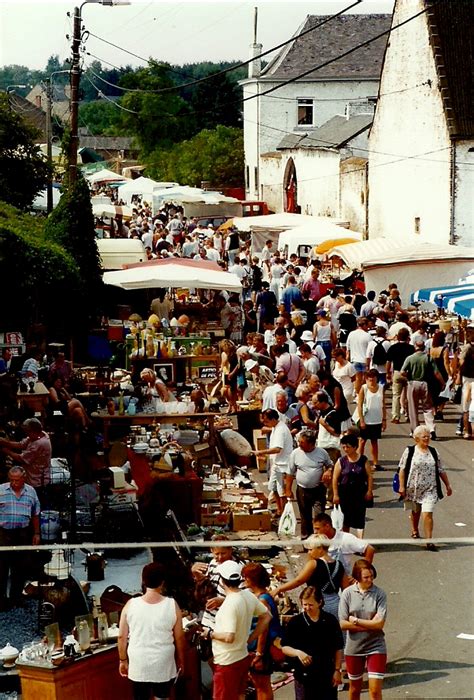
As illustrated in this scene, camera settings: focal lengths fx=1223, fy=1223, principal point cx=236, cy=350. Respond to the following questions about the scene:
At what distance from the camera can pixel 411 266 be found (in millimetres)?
24984

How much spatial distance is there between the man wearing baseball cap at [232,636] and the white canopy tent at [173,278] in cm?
1273

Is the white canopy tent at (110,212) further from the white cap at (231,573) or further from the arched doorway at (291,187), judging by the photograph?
the white cap at (231,573)

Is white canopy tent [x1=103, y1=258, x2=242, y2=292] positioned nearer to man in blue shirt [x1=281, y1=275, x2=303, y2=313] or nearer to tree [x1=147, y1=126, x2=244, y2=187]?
man in blue shirt [x1=281, y1=275, x2=303, y2=313]

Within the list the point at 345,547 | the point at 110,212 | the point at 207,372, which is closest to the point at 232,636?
the point at 345,547

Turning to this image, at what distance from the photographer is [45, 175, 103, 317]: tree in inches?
934

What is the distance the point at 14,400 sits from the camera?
15508mm

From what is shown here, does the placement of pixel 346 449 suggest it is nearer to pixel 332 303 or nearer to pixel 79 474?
pixel 79 474

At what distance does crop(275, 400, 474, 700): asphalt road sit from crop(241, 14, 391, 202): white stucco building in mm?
44981

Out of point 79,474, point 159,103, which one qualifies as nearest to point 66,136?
point 79,474

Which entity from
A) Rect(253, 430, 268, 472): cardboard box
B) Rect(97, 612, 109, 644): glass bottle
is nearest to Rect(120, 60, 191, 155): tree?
Rect(253, 430, 268, 472): cardboard box

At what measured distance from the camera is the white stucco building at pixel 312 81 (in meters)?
60.5

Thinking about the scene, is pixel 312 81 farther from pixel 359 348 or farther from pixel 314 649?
pixel 314 649

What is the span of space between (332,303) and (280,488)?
982 cm

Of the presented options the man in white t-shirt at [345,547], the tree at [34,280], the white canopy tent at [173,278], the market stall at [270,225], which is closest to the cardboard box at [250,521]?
the man in white t-shirt at [345,547]
